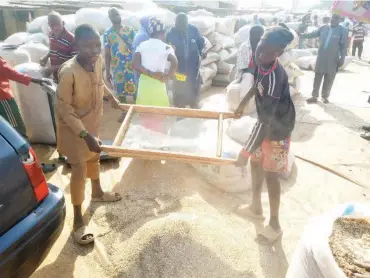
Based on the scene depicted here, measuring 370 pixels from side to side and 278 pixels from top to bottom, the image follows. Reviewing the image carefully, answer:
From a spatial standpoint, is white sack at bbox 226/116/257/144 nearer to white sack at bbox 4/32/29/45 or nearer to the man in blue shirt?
the man in blue shirt

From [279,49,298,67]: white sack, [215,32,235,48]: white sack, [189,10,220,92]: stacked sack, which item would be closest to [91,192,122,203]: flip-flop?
[279,49,298,67]: white sack

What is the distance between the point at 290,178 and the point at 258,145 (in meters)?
1.31

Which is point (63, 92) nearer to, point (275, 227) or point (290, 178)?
point (275, 227)

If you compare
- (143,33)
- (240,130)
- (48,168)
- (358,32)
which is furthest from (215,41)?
(358,32)

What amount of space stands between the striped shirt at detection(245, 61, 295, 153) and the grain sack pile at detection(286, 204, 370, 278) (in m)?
0.83

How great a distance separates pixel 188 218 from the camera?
7.55 ft

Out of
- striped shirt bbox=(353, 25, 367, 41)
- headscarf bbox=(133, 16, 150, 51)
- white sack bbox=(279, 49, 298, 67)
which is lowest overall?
striped shirt bbox=(353, 25, 367, 41)

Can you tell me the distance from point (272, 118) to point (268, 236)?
0.98 meters

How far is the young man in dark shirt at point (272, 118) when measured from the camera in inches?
80.8

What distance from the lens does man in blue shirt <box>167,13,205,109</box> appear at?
4074 millimetres

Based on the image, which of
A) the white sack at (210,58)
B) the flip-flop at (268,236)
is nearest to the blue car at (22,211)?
the flip-flop at (268,236)

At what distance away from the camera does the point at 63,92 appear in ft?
6.67

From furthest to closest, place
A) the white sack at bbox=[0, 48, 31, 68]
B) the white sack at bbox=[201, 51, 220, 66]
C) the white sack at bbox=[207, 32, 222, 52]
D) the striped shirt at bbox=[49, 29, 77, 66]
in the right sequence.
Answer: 1. the white sack at bbox=[207, 32, 222, 52]
2. the white sack at bbox=[201, 51, 220, 66]
3. the white sack at bbox=[0, 48, 31, 68]
4. the striped shirt at bbox=[49, 29, 77, 66]

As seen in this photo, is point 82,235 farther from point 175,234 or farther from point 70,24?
point 70,24
